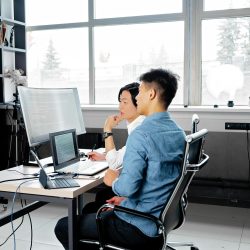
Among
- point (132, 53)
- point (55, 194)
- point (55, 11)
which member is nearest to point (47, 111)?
point (55, 194)

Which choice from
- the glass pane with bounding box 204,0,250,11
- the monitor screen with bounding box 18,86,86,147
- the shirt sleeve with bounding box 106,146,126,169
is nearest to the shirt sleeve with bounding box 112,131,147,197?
the shirt sleeve with bounding box 106,146,126,169

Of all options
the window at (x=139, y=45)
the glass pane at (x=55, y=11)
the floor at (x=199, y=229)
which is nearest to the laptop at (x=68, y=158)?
the floor at (x=199, y=229)

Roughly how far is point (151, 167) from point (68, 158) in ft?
2.76

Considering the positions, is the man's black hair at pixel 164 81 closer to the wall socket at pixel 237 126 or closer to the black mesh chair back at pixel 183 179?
the black mesh chair back at pixel 183 179

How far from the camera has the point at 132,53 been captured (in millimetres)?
4223

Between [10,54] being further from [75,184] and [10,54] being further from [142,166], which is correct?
[142,166]

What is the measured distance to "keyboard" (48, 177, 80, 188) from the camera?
1794mm

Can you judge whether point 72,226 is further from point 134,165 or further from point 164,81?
point 164,81

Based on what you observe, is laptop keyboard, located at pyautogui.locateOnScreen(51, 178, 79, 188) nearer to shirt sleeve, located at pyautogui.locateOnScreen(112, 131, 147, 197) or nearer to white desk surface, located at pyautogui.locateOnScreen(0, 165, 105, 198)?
white desk surface, located at pyautogui.locateOnScreen(0, 165, 105, 198)

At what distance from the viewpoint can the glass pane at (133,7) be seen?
401 cm

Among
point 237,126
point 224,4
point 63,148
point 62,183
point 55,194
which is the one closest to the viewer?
point 55,194

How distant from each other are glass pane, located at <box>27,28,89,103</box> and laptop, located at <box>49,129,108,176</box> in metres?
2.21

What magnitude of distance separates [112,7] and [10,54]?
4.60ft

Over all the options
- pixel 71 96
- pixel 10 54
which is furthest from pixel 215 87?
pixel 10 54
